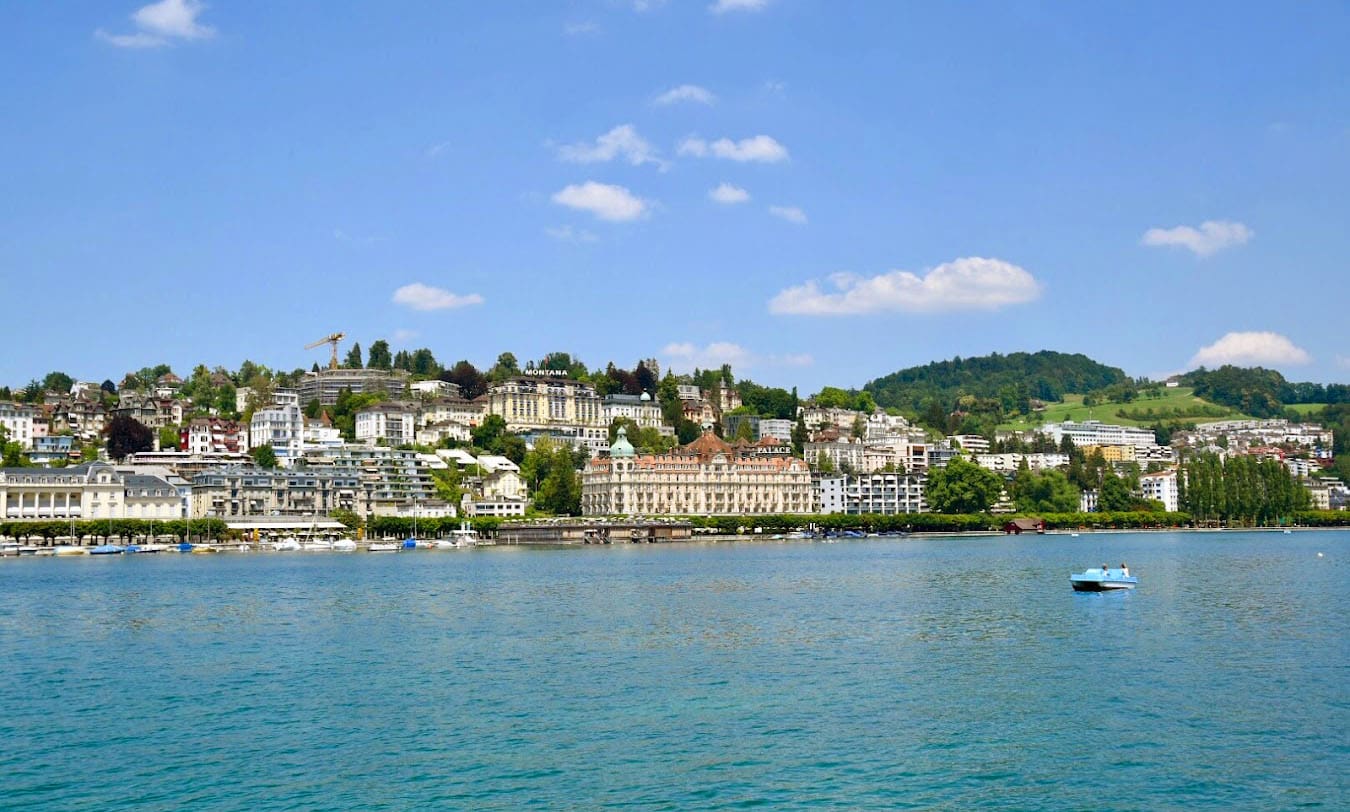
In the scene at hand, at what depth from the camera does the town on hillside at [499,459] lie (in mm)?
121812

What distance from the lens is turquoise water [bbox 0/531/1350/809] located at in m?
19.3

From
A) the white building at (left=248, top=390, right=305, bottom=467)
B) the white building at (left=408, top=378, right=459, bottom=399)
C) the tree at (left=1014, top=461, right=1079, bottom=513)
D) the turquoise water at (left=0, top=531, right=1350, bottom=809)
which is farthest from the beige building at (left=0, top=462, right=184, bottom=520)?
the tree at (left=1014, top=461, right=1079, bottom=513)

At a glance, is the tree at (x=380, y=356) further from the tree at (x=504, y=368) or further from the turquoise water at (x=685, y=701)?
the turquoise water at (x=685, y=701)

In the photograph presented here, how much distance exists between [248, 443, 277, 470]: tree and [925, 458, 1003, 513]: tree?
65.4 metres

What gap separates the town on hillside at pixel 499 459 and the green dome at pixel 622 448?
0.24 meters

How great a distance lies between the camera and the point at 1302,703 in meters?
24.5

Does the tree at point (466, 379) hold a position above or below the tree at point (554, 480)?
above

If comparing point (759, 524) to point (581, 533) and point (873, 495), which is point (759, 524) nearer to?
point (581, 533)

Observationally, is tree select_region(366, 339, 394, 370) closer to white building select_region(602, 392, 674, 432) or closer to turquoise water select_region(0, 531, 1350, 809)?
white building select_region(602, 392, 674, 432)

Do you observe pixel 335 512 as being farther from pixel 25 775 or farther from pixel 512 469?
pixel 25 775

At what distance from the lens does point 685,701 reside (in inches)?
998

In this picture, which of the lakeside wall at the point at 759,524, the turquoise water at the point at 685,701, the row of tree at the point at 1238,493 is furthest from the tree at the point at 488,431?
the turquoise water at the point at 685,701

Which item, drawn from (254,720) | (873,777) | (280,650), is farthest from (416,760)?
(280,650)

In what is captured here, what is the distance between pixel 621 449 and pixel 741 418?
42.7m
